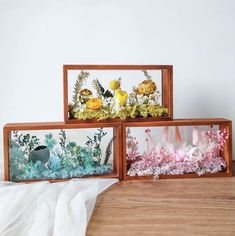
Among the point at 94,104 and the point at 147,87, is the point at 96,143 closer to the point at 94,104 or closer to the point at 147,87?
the point at 94,104

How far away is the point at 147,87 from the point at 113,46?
0.37 m

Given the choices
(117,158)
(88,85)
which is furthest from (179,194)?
(88,85)

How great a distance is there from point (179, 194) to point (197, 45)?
2.70 feet

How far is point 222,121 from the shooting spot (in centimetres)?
125

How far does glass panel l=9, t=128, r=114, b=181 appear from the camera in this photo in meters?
1.18

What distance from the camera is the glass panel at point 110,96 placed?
1.23 metres

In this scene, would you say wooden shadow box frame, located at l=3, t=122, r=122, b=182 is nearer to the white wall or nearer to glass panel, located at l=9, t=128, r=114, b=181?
glass panel, located at l=9, t=128, r=114, b=181

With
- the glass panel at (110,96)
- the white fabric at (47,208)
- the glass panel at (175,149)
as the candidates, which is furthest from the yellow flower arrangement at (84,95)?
the white fabric at (47,208)

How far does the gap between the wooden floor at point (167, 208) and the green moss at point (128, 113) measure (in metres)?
0.27

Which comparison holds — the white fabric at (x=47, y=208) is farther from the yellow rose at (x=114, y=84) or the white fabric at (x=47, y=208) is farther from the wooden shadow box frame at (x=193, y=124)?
the yellow rose at (x=114, y=84)

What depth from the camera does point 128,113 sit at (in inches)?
48.6

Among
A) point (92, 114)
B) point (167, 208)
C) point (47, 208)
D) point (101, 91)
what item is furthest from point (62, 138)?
point (167, 208)

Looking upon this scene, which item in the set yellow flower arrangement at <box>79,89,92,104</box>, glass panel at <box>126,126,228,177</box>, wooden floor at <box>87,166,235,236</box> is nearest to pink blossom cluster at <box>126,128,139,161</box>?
glass panel at <box>126,126,228,177</box>

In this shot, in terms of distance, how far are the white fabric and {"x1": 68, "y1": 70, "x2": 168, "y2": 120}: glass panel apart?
29 centimetres
